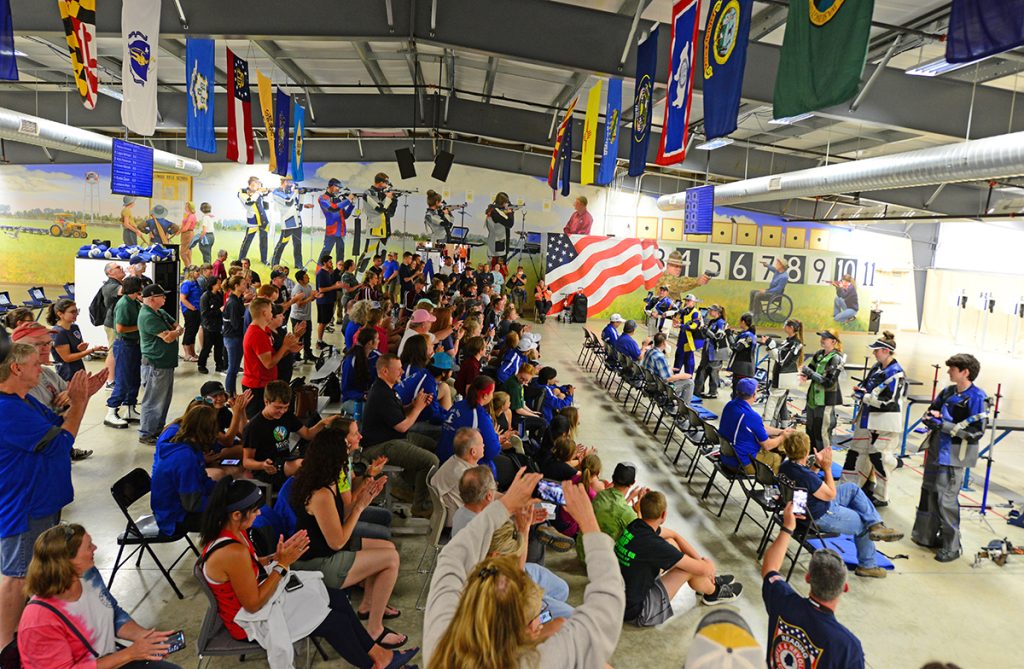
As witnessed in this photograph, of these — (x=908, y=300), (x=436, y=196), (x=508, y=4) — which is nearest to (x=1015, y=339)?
(x=908, y=300)

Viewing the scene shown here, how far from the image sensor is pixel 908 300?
21.9 meters

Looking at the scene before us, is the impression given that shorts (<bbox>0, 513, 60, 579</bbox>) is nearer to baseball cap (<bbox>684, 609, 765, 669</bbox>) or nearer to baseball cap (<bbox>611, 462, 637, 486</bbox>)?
baseball cap (<bbox>611, 462, 637, 486</bbox>)

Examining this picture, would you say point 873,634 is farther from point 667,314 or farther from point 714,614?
point 667,314

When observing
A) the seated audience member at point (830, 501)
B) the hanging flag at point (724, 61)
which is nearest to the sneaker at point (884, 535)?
the seated audience member at point (830, 501)

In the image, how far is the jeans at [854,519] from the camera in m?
4.67

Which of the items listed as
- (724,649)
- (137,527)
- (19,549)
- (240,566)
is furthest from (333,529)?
(724,649)

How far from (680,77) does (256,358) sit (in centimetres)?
458

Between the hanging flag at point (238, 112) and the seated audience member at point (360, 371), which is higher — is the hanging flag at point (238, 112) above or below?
above

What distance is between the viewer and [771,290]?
69.5 feet

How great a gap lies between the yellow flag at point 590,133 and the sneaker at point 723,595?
22.1ft

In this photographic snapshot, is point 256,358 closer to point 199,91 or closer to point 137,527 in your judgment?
point 137,527

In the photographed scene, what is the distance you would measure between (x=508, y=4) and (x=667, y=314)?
23.9ft

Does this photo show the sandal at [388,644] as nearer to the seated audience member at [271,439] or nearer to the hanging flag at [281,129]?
the seated audience member at [271,439]

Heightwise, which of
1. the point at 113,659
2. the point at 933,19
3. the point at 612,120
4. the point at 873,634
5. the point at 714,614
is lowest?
the point at 873,634
